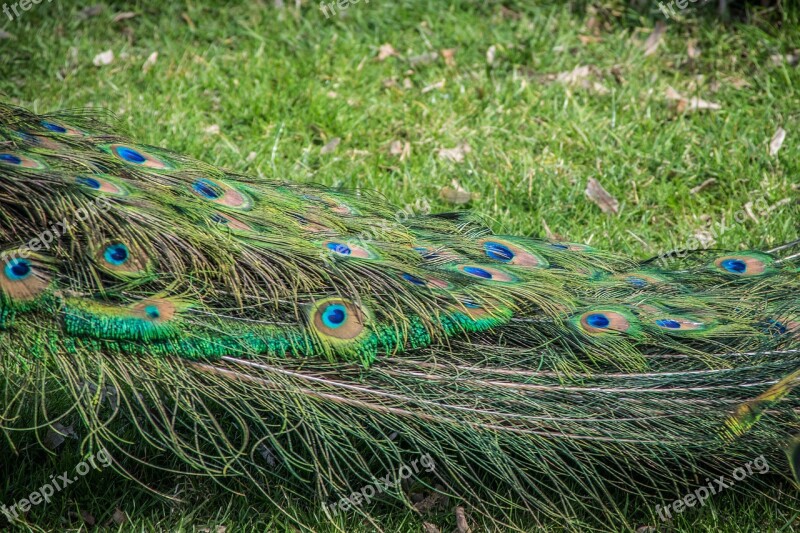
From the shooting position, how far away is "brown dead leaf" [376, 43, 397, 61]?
5566 millimetres

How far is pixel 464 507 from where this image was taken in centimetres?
297

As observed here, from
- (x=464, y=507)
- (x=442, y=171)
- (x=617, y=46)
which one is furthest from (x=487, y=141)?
(x=464, y=507)

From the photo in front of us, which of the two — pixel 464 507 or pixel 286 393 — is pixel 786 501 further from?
pixel 286 393

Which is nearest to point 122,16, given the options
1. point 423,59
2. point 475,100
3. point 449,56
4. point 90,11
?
point 90,11

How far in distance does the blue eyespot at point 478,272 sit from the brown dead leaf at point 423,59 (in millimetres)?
2878

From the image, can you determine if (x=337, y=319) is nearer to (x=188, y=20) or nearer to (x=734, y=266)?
(x=734, y=266)

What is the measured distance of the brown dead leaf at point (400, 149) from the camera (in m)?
4.79

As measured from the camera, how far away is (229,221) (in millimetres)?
2732

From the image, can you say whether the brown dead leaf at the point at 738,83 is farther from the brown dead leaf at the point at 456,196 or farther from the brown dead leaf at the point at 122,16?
the brown dead leaf at the point at 122,16

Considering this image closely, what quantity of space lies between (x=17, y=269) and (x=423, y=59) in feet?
11.5

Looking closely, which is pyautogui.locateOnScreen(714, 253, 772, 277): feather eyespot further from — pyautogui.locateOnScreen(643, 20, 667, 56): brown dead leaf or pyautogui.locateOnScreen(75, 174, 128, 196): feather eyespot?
pyautogui.locateOnScreen(643, 20, 667, 56): brown dead leaf

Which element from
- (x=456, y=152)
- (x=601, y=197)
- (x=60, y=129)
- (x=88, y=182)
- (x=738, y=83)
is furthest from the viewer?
(x=738, y=83)

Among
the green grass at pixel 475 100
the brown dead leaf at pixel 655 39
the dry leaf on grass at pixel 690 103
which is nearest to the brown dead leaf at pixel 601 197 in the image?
the green grass at pixel 475 100

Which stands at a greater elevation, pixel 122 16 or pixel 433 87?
pixel 433 87
